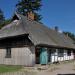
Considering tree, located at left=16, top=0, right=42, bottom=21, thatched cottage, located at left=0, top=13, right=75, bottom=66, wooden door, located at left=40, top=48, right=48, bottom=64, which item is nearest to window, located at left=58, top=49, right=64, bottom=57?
thatched cottage, located at left=0, top=13, right=75, bottom=66

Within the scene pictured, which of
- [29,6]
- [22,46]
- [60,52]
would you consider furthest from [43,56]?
Result: [29,6]

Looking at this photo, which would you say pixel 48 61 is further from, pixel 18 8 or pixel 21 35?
pixel 18 8

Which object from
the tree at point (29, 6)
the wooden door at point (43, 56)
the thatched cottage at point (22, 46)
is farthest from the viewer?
the tree at point (29, 6)

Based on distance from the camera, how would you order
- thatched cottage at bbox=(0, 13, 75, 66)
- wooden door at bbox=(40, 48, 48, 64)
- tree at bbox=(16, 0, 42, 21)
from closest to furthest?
1. thatched cottage at bbox=(0, 13, 75, 66)
2. wooden door at bbox=(40, 48, 48, 64)
3. tree at bbox=(16, 0, 42, 21)

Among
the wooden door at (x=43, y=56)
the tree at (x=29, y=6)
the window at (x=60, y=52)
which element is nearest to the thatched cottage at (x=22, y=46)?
the wooden door at (x=43, y=56)

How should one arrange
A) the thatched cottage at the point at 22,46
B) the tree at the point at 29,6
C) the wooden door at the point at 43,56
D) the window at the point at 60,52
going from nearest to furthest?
the thatched cottage at the point at 22,46 → the wooden door at the point at 43,56 → the window at the point at 60,52 → the tree at the point at 29,6

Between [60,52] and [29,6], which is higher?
[29,6]

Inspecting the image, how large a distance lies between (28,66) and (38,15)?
39059 millimetres

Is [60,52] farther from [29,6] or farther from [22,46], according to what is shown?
[29,6]

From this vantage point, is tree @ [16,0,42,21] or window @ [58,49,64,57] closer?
window @ [58,49,64,57]

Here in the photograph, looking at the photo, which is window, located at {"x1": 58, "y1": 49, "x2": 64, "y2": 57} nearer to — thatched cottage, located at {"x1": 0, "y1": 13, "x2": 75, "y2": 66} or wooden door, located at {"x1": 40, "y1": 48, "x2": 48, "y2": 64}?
thatched cottage, located at {"x1": 0, "y1": 13, "x2": 75, "y2": 66}

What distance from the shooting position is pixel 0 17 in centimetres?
8281

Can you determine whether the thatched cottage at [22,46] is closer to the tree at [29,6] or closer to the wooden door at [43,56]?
the wooden door at [43,56]

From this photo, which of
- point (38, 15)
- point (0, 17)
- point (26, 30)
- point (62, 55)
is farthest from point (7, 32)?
point (0, 17)
